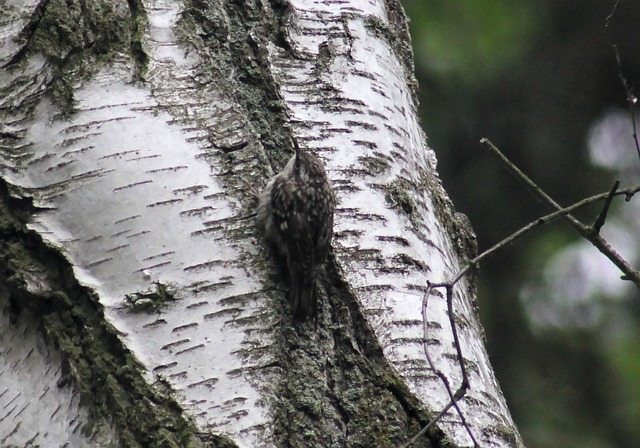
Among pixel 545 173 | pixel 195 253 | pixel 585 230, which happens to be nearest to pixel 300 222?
pixel 195 253

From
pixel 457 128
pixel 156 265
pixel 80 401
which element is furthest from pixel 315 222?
pixel 457 128

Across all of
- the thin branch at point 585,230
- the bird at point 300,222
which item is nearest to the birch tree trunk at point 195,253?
the bird at point 300,222

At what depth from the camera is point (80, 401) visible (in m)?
2.19

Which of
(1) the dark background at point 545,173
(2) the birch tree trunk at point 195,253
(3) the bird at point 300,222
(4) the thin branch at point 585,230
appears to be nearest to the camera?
(4) the thin branch at point 585,230

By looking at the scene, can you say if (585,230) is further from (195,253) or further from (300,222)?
(300,222)

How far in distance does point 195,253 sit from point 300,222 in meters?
0.66

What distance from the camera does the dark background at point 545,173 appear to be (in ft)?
19.9

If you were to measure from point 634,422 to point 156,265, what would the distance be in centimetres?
454

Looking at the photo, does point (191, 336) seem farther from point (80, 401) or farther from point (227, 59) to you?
point (227, 59)

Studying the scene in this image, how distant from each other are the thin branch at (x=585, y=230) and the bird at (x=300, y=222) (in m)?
0.55

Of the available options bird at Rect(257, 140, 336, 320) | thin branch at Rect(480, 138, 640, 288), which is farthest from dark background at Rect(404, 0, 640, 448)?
thin branch at Rect(480, 138, 640, 288)

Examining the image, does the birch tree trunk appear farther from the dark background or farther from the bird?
the dark background

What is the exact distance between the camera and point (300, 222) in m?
2.90

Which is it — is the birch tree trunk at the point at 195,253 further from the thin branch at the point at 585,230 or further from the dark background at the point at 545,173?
the dark background at the point at 545,173
